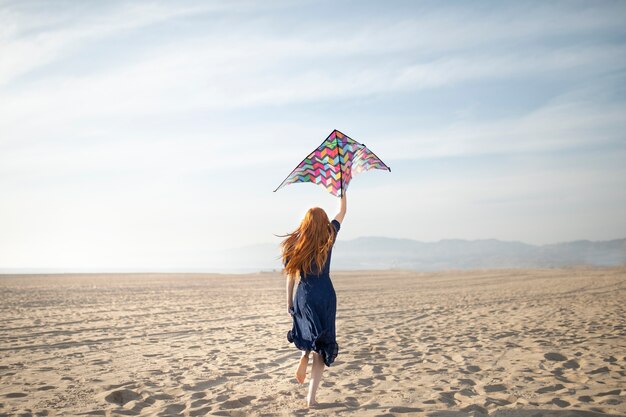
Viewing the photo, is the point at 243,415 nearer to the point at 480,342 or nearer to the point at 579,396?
the point at 579,396

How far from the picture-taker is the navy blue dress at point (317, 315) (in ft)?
13.2

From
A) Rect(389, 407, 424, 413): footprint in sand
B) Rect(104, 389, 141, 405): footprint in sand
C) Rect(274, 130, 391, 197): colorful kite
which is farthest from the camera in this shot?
Rect(274, 130, 391, 197): colorful kite

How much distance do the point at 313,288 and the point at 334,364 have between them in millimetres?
2306

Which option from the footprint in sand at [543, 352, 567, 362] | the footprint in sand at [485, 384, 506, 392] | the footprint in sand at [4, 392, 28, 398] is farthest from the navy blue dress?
the footprint in sand at [543, 352, 567, 362]

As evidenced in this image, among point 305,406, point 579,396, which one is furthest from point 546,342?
point 305,406

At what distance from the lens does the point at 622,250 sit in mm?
95312

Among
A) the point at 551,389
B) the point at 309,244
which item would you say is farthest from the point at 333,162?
the point at 551,389

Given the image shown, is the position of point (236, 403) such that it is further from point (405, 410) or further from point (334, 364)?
point (334, 364)

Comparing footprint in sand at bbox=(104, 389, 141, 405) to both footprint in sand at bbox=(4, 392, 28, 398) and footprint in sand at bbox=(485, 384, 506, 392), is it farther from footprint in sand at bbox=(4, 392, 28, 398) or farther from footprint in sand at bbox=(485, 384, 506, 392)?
footprint in sand at bbox=(485, 384, 506, 392)

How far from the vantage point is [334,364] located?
5.87 meters

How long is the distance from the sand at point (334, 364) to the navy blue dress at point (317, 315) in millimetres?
598

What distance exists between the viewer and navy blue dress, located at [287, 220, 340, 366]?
4023 millimetres

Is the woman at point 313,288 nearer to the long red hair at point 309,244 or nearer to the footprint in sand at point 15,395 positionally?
the long red hair at point 309,244

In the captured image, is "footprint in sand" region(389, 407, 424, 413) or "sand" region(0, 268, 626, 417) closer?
"footprint in sand" region(389, 407, 424, 413)
